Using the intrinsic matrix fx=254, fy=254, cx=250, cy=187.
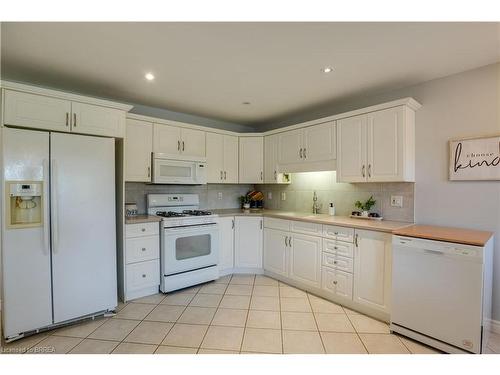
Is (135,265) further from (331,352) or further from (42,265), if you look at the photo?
(331,352)

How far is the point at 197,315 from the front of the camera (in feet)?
8.16

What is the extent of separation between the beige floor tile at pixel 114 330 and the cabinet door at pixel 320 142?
8.80 ft

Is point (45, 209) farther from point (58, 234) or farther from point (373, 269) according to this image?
point (373, 269)

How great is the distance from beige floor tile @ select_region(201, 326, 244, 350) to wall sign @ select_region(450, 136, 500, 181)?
2.44 metres

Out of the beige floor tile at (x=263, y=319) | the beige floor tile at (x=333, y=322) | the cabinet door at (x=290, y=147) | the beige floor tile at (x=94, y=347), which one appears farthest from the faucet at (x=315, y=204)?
the beige floor tile at (x=94, y=347)

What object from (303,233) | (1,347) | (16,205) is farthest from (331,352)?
(16,205)

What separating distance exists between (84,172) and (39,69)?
104 cm

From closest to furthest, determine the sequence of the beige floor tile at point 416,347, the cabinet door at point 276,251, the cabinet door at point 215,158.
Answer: the beige floor tile at point 416,347, the cabinet door at point 276,251, the cabinet door at point 215,158

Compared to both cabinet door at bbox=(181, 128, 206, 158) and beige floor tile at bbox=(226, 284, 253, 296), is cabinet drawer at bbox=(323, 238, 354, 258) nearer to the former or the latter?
beige floor tile at bbox=(226, 284, 253, 296)

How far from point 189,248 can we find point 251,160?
1.68m

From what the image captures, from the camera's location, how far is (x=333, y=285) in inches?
108

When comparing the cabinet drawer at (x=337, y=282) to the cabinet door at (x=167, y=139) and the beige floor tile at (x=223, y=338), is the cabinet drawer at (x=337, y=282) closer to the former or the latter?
the beige floor tile at (x=223, y=338)

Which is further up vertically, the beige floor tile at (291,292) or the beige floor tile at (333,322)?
the beige floor tile at (333,322)

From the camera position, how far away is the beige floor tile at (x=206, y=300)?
8.95 ft
